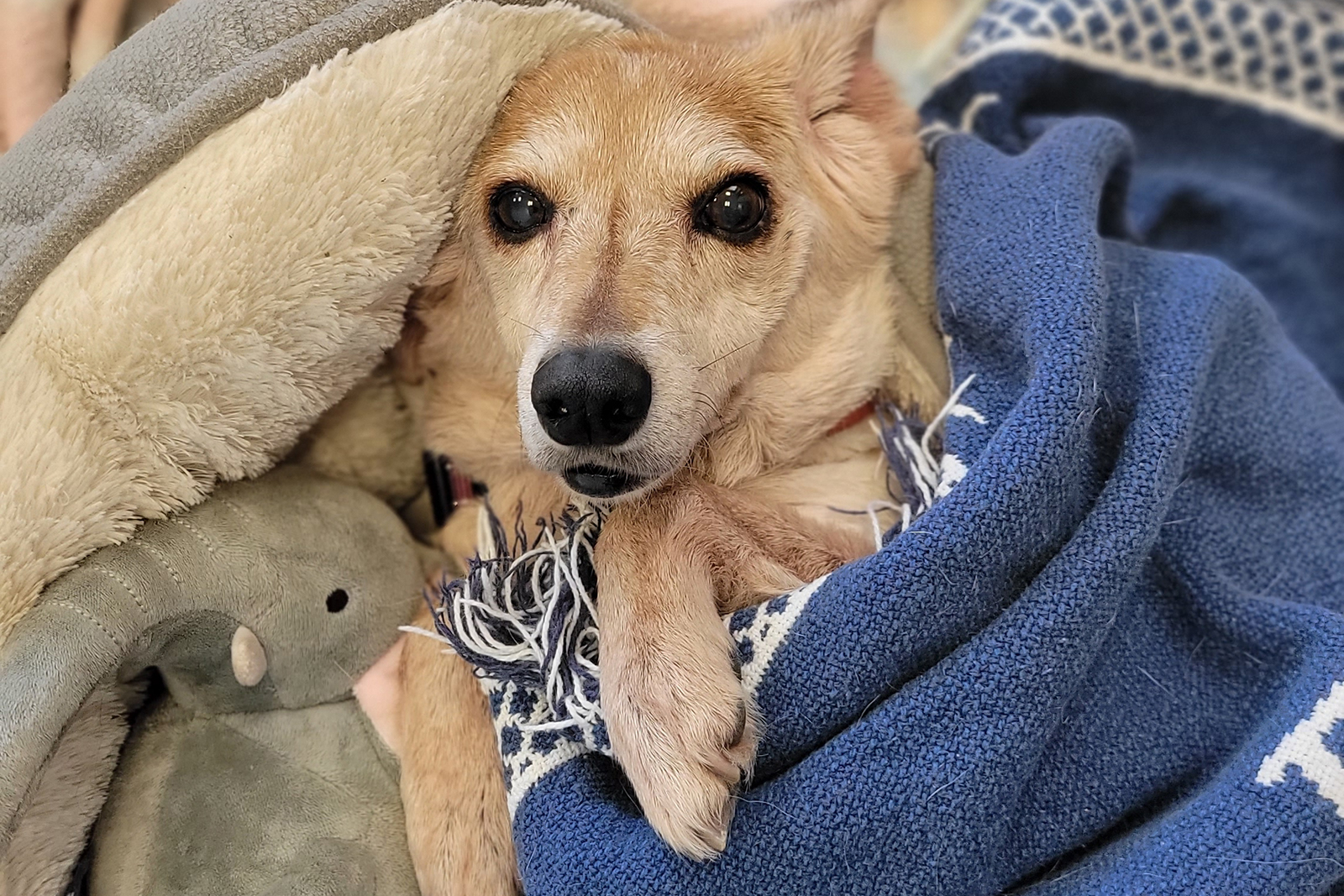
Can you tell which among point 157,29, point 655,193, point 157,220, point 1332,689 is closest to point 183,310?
point 157,220

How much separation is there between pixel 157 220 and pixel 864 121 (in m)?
0.85

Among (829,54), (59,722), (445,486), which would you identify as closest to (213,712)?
(59,722)

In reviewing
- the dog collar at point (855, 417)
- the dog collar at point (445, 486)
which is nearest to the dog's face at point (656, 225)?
the dog collar at point (855, 417)

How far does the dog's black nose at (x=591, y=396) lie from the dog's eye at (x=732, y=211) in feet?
0.82

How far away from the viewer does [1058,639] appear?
920 millimetres

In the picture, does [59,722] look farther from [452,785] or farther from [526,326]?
[526,326]

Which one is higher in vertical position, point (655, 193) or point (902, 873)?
point (655, 193)

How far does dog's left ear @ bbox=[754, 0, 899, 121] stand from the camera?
1.22 metres

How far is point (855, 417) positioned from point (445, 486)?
0.56 meters

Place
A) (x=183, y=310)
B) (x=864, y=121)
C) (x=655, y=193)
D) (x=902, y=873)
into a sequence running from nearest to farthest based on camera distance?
(x=902, y=873), (x=183, y=310), (x=655, y=193), (x=864, y=121)

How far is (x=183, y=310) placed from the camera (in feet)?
3.23

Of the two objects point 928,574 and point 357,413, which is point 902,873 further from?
point 357,413

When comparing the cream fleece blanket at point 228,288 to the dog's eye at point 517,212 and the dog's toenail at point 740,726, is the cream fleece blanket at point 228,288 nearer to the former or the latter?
the dog's eye at point 517,212

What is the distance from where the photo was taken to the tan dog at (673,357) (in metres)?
0.92
